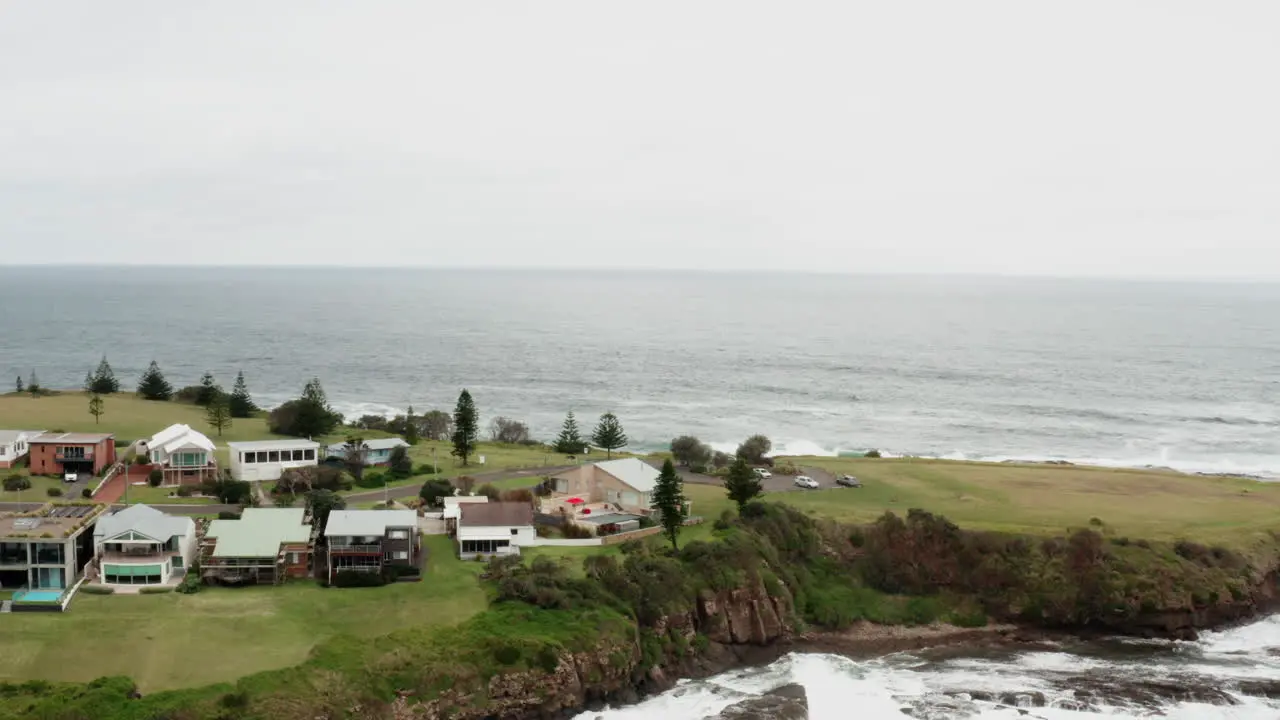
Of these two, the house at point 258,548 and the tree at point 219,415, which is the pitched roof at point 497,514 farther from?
the tree at point 219,415

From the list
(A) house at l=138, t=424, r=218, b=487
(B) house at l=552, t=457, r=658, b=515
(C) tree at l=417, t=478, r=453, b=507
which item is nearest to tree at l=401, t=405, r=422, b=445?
(A) house at l=138, t=424, r=218, b=487

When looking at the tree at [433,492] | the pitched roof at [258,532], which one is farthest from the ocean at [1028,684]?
the tree at [433,492]

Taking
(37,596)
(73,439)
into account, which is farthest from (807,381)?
(37,596)

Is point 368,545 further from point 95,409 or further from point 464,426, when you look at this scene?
point 95,409

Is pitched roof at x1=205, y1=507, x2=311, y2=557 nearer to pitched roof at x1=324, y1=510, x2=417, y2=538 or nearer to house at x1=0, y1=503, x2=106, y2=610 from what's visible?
pitched roof at x1=324, y1=510, x2=417, y2=538

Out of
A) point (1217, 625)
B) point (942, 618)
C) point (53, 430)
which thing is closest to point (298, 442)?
point (53, 430)
